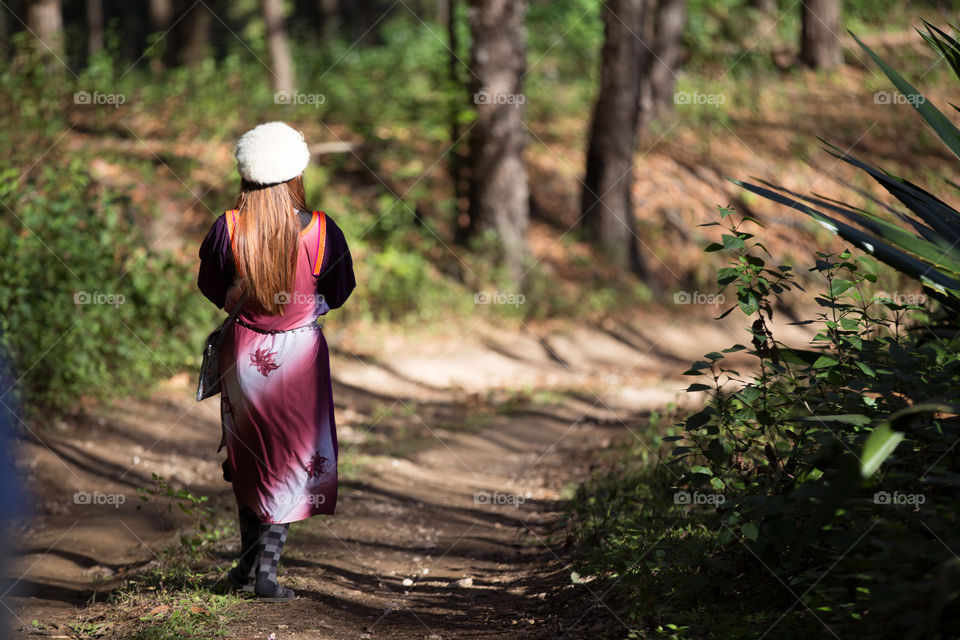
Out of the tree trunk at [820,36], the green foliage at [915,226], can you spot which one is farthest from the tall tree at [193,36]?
the green foliage at [915,226]

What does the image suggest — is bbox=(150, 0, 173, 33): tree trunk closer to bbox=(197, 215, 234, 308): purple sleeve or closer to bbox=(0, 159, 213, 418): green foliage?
bbox=(0, 159, 213, 418): green foliage

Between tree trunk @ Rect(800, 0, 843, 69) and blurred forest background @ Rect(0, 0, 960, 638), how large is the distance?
47 millimetres

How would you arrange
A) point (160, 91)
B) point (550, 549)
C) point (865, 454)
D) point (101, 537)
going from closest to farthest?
point (865, 454)
point (550, 549)
point (101, 537)
point (160, 91)

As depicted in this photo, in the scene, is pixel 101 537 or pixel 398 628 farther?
pixel 101 537

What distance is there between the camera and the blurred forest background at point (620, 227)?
9.43ft

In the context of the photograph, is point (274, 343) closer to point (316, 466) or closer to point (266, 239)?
point (266, 239)

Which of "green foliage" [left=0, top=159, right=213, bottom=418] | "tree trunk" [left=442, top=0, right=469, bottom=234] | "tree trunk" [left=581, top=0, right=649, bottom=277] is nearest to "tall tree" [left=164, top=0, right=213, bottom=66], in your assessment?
"tree trunk" [left=442, top=0, right=469, bottom=234]

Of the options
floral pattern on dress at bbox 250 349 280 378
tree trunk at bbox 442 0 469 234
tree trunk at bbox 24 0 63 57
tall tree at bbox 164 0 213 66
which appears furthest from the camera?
tall tree at bbox 164 0 213 66

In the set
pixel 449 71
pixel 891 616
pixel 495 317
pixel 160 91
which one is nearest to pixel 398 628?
pixel 891 616

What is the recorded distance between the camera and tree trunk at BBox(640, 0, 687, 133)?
49.8 ft

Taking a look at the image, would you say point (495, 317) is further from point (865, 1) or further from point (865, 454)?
point (865, 1)

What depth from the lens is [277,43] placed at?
13.2 meters

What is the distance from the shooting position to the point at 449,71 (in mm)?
11180

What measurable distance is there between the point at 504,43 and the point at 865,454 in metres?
8.85
